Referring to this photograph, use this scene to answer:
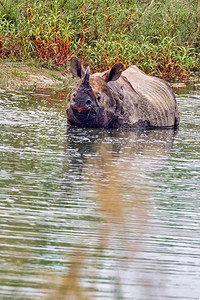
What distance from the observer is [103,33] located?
15945 mm

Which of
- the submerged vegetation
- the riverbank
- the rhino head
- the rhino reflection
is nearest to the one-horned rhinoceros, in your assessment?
the rhino head

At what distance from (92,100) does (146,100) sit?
4.46ft

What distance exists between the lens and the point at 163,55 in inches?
626

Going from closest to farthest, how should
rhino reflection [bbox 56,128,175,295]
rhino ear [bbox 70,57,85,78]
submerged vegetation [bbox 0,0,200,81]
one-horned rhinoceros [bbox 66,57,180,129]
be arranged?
rhino reflection [bbox 56,128,175,295] → one-horned rhinoceros [bbox 66,57,180,129] → rhino ear [bbox 70,57,85,78] → submerged vegetation [bbox 0,0,200,81]

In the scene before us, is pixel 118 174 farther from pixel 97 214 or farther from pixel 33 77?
pixel 33 77

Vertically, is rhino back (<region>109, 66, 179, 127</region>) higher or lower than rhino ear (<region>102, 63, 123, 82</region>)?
lower

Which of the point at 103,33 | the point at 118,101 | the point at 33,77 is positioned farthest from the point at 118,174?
the point at 103,33

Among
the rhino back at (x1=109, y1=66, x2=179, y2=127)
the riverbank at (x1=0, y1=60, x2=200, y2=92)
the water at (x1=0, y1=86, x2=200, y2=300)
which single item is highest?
the water at (x1=0, y1=86, x2=200, y2=300)

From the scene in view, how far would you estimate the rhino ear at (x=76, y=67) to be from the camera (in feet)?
31.4

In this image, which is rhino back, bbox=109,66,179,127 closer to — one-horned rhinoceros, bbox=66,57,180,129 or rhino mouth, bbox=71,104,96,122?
one-horned rhinoceros, bbox=66,57,180,129

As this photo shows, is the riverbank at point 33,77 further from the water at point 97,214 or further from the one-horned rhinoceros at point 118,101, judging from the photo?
the water at point 97,214

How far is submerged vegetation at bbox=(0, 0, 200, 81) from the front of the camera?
1516 centimetres

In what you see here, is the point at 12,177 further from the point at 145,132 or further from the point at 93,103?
the point at 145,132

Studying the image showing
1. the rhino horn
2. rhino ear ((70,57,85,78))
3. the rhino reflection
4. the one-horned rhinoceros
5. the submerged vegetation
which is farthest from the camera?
the submerged vegetation
